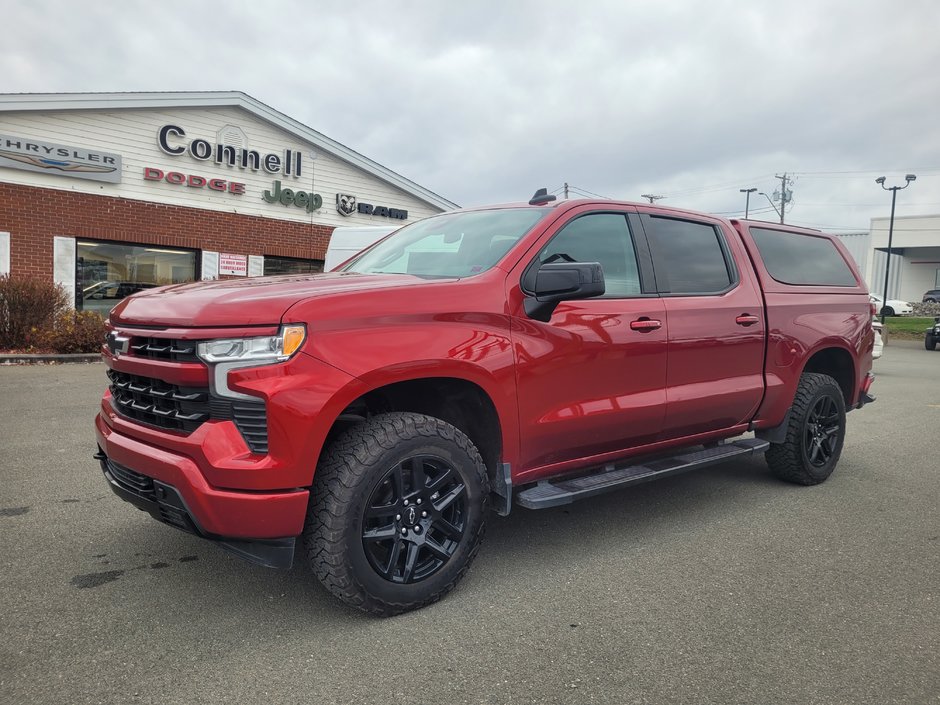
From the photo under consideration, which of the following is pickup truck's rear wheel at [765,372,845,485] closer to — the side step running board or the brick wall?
the side step running board

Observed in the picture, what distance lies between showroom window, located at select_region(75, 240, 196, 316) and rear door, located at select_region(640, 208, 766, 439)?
14123mm

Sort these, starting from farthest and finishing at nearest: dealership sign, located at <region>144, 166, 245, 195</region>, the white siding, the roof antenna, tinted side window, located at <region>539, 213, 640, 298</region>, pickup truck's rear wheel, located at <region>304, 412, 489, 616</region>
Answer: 1. dealership sign, located at <region>144, 166, 245, 195</region>
2. the white siding
3. the roof antenna
4. tinted side window, located at <region>539, 213, 640, 298</region>
5. pickup truck's rear wheel, located at <region>304, 412, 489, 616</region>

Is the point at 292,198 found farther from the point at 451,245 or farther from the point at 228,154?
the point at 451,245

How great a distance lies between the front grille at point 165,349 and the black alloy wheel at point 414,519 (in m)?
0.92

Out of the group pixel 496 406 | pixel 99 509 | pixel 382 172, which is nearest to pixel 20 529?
pixel 99 509

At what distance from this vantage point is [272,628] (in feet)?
9.32

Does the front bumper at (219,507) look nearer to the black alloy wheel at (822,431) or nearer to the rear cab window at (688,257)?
the rear cab window at (688,257)

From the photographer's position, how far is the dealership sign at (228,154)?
51.6 feet

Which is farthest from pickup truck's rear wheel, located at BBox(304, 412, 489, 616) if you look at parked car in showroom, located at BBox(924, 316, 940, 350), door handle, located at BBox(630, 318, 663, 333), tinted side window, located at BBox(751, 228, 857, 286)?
parked car in showroom, located at BBox(924, 316, 940, 350)

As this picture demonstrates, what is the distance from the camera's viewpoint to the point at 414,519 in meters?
3.00

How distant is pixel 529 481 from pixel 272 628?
1.39 meters

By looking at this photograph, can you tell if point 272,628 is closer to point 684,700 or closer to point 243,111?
point 684,700

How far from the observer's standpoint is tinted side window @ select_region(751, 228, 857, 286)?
4957 millimetres

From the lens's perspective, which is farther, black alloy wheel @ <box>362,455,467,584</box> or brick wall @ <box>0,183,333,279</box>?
brick wall @ <box>0,183,333,279</box>
